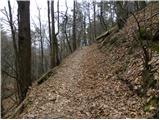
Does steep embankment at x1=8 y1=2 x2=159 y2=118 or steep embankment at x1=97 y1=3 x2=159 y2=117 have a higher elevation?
steep embankment at x1=97 y1=3 x2=159 y2=117

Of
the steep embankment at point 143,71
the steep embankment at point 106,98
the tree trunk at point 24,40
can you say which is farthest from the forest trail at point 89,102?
the tree trunk at point 24,40

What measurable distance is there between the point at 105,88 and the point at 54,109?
1.88m

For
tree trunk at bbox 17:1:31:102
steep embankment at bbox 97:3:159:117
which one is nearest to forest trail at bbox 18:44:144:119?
steep embankment at bbox 97:3:159:117

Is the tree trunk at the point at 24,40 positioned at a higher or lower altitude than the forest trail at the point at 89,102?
higher

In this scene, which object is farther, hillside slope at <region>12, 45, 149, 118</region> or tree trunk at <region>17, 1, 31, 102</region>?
tree trunk at <region>17, 1, 31, 102</region>

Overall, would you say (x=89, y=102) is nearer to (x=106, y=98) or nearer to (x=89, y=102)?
(x=89, y=102)

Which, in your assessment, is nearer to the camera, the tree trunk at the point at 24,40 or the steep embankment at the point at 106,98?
the steep embankment at the point at 106,98

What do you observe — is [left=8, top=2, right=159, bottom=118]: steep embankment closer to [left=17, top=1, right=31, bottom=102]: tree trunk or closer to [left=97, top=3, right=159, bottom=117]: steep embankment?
[left=97, top=3, right=159, bottom=117]: steep embankment

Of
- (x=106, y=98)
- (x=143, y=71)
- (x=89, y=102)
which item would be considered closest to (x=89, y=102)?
(x=89, y=102)

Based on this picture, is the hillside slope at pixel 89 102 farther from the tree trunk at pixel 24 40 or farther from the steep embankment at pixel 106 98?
the tree trunk at pixel 24 40

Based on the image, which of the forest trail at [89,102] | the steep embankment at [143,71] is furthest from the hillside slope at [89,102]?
the steep embankment at [143,71]

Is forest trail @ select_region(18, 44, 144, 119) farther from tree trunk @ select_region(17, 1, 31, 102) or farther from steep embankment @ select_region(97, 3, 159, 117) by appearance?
tree trunk @ select_region(17, 1, 31, 102)

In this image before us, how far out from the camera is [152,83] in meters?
Answer: 5.94

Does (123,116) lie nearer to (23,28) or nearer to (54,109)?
(54,109)
